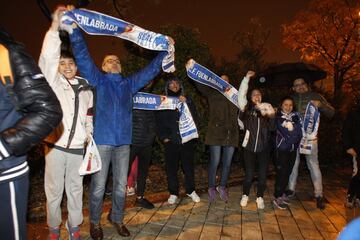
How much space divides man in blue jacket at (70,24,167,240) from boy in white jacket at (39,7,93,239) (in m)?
0.29

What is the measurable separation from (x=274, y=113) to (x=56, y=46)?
426 centimetres

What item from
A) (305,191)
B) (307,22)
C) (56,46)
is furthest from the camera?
(307,22)

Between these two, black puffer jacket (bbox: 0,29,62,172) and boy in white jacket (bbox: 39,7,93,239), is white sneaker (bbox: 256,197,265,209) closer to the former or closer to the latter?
boy in white jacket (bbox: 39,7,93,239)

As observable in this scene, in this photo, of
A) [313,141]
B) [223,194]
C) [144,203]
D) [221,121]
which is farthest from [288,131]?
[144,203]

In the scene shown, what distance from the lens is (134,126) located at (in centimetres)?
576

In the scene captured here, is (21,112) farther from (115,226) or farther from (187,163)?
(187,163)

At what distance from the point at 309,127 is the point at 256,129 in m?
1.13

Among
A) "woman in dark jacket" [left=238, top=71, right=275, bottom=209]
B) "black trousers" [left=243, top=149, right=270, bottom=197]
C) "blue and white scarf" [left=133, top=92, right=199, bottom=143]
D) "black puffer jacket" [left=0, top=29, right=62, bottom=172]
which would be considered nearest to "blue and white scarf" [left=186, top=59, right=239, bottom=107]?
"woman in dark jacket" [left=238, top=71, right=275, bottom=209]

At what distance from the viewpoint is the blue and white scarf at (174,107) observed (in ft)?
18.7

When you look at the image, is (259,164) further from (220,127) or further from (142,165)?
(142,165)

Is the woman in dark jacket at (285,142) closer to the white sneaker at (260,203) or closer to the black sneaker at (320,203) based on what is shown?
the white sneaker at (260,203)

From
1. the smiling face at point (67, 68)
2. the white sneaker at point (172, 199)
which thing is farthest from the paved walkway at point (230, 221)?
the smiling face at point (67, 68)

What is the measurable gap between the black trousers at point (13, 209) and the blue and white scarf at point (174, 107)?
354 cm

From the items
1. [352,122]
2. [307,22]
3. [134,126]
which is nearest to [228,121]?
[134,126]
